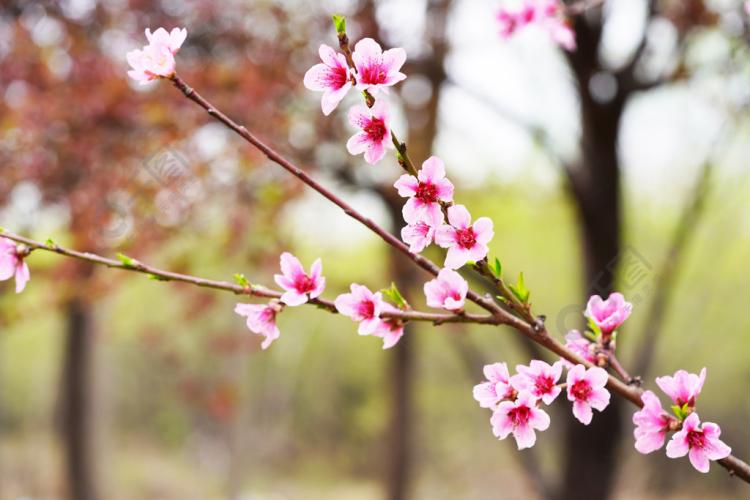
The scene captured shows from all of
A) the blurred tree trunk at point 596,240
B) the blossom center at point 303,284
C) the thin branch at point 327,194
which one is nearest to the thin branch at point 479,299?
the thin branch at point 327,194

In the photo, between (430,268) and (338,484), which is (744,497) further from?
(430,268)

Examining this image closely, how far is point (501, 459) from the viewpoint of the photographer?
48.9 ft

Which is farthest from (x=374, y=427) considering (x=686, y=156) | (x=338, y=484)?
(x=686, y=156)

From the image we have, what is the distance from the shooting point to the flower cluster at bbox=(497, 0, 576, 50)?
7.17 ft

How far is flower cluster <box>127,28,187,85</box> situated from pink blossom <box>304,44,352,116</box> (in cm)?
19

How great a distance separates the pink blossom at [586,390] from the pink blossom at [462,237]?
0.19m

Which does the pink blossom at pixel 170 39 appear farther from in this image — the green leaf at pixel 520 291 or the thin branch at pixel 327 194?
the green leaf at pixel 520 291

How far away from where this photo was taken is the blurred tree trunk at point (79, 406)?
8.36 m

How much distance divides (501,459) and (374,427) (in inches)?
96.2

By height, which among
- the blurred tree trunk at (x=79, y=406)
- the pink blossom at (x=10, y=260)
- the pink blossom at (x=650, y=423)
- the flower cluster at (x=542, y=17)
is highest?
the blurred tree trunk at (x=79, y=406)

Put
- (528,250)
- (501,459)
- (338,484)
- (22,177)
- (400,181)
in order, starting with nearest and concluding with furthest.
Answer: (400,181)
(22,177)
(528,250)
(501,459)
(338,484)

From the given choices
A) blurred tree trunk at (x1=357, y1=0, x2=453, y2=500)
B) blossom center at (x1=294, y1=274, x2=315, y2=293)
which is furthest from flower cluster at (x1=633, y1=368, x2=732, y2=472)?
blurred tree trunk at (x1=357, y1=0, x2=453, y2=500)

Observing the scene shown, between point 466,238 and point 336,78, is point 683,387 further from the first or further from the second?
point 336,78

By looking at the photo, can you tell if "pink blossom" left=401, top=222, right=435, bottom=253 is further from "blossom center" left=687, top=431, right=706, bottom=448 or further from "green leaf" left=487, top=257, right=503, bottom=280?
Answer: "blossom center" left=687, top=431, right=706, bottom=448
